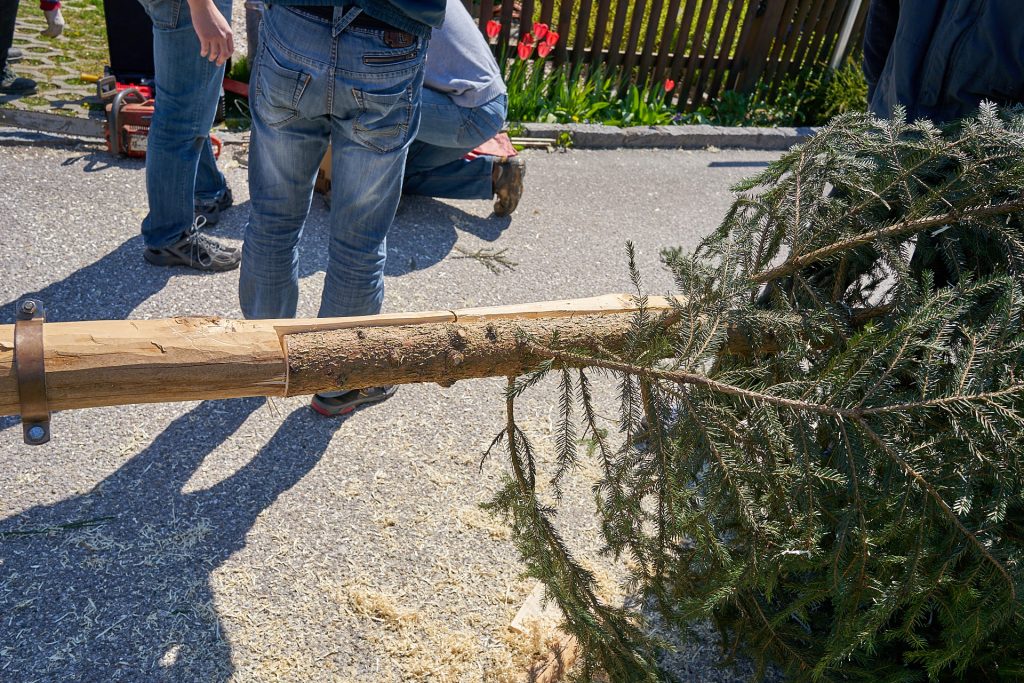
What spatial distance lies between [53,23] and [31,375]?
566 cm

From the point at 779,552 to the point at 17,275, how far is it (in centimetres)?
313

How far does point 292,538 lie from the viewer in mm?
2510

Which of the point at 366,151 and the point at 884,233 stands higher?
the point at 884,233

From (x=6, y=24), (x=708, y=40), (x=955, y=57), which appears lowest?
(x=6, y=24)

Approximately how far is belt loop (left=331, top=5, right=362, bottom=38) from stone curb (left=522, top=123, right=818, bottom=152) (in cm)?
348

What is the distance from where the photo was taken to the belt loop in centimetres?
226

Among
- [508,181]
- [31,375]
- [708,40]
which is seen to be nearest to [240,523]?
[31,375]

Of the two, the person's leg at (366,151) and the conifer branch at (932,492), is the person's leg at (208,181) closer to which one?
the person's leg at (366,151)

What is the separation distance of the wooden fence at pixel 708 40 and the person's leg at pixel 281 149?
3.83 metres

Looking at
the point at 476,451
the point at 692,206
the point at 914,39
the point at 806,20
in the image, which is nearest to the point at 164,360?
the point at 476,451

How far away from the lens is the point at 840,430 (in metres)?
1.73

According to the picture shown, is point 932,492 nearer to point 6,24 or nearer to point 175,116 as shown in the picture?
point 175,116

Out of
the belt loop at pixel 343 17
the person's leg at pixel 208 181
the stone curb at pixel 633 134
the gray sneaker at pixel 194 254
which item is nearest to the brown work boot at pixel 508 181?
the stone curb at pixel 633 134

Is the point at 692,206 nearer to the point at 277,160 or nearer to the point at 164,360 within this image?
the point at 277,160
